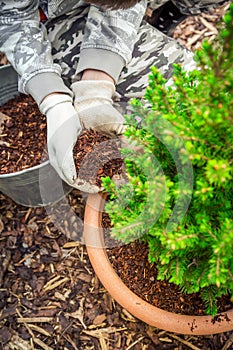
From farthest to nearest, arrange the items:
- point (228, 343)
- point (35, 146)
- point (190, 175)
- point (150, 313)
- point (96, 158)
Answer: point (35, 146) < point (228, 343) < point (96, 158) < point (150, 313) < point (190, 175)

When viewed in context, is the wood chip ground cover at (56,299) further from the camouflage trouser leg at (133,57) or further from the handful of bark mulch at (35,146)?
the camouflage trouser leg at (133,57)

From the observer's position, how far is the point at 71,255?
1.81m

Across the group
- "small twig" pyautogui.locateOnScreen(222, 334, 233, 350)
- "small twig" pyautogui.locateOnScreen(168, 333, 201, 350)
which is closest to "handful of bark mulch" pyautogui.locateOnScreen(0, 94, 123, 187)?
"small twig" pyautogui.locateOnScreen(168, 333, 201, 350)

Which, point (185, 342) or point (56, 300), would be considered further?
point (56, 300)

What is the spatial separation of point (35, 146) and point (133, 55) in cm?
54

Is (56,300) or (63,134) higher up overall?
(63,134)

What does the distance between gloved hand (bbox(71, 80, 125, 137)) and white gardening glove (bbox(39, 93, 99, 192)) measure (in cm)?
5

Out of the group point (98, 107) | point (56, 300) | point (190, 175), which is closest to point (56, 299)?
point (56, 300)

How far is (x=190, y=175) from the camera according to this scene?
947 millimetres

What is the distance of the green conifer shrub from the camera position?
0.81m

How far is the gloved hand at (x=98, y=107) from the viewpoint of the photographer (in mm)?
1541

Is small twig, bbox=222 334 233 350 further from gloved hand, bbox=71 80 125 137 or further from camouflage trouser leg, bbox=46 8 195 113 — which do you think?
camouflage trouser leg, bbox=46 8 195 113

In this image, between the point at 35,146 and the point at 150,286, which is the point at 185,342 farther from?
the point at 35,146

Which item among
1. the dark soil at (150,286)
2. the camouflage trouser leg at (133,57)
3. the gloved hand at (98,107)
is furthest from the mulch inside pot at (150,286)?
the camouflage trouser leg at (133,57)
